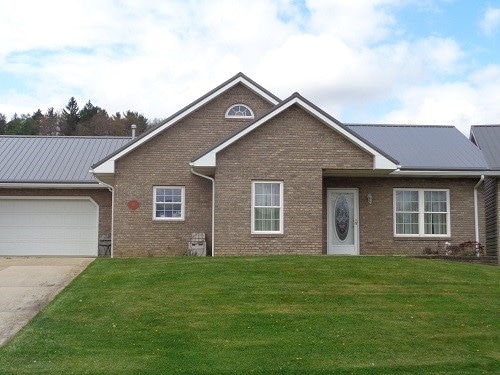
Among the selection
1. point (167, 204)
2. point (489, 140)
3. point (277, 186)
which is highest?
point (489, 140)

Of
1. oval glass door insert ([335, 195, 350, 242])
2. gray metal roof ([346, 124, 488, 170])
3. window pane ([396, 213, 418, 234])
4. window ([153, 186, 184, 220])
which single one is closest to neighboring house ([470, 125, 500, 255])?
gray metal roof ([346, 124, 488, 170])

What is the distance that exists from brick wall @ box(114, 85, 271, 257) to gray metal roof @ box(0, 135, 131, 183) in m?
3.41

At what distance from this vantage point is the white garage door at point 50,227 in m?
25.6

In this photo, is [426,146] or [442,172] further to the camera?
[426,146]

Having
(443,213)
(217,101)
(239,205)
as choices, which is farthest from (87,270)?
(443,213)

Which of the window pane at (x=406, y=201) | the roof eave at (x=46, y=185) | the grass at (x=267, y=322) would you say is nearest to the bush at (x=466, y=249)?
the window pane at (x=406, y=201)

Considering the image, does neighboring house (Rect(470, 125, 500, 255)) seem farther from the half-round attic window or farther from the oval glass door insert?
the half-round attic window

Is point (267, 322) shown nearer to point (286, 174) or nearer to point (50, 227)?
point (286, 174)

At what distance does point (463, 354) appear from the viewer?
35.1 feet

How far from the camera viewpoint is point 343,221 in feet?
75.4

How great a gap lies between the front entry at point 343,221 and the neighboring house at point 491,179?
467cm

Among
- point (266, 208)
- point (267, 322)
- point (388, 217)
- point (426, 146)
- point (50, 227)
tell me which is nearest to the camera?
point (267, 322)

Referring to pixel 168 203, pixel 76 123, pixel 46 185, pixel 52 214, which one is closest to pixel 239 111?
pixel 168 203

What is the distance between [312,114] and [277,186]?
2.37m
